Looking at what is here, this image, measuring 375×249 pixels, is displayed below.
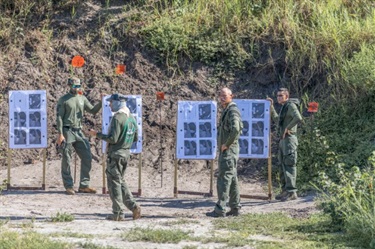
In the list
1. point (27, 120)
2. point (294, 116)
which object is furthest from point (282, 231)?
point (27, 120)

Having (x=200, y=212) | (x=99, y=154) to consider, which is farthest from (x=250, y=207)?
(x=99, y=154)

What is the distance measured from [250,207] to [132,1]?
24.2 ft

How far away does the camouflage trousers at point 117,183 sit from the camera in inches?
551

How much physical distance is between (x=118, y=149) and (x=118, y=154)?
8cm

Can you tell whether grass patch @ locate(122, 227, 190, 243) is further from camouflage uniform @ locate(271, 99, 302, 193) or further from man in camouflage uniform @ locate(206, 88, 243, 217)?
camouflage uniform @ locate(271, 99, 302, 193)

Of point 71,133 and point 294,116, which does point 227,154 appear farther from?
point 71,133

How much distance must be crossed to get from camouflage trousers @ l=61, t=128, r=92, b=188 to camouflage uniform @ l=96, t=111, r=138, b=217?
8.69 ft

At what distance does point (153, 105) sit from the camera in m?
19.4

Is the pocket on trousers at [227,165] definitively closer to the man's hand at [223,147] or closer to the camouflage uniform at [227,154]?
the camouflage uniform at [227,154]

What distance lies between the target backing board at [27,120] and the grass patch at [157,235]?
497 centimetres

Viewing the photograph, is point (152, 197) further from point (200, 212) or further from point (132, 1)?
point (132, 1)

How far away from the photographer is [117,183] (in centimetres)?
1401

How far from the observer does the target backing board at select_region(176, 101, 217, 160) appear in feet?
55.2

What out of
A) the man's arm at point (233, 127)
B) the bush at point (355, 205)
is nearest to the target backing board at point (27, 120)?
the man's arm at point (233, 127)
